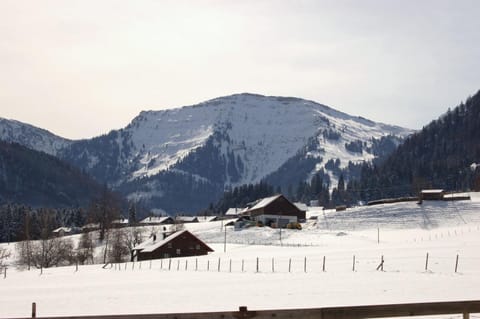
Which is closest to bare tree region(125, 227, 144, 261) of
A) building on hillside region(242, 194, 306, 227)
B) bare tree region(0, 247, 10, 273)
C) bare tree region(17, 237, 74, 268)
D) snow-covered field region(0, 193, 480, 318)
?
bare tree region(17, 237, 74, 268)

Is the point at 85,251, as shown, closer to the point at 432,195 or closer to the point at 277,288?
the point at 432,195

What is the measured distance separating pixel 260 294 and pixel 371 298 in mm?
5730

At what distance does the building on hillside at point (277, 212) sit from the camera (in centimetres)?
15475

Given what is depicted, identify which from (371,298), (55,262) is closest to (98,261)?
(55,262)

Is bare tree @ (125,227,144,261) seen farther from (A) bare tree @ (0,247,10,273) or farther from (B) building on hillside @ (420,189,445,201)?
(B) building on hillside @ (420,189,445,201)

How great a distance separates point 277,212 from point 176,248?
5350cm

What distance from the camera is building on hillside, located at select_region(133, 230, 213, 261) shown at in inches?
4109

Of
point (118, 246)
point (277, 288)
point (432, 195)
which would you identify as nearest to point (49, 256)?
point (118, 246)

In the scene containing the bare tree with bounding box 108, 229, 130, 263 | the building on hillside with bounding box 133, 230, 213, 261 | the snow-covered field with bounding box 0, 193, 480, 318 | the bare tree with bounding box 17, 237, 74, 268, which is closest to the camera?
the snow-covered field with bounding box 0, 193, 480, 318

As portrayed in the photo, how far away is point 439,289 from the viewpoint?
3341 centimetres

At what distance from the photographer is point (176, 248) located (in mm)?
106312

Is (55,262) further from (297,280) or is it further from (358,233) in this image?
(297,280)

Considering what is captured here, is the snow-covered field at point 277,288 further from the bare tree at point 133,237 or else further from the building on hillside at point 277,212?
the building on hillside at point 277,212

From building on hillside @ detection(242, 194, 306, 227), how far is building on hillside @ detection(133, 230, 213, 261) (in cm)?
4866
